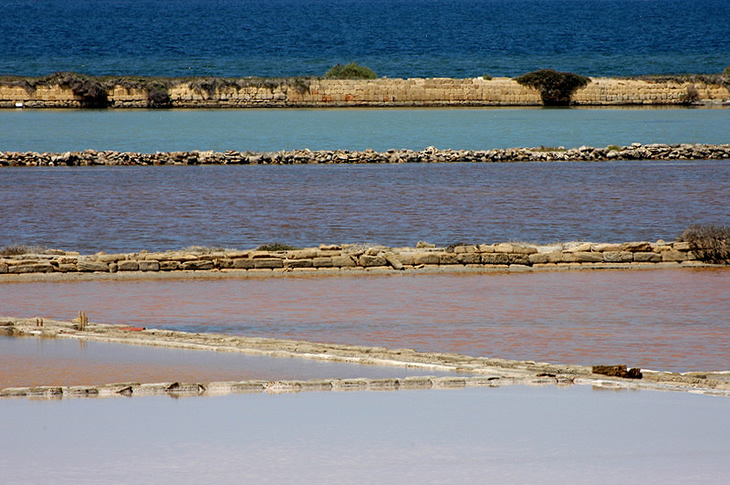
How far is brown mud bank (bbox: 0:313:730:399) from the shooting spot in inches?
340

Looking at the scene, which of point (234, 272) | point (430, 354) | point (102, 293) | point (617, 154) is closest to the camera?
point (430, 354)

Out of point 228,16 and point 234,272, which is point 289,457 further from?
point 228,16

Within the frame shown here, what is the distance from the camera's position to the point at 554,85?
57812mm

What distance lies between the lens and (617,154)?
111ft

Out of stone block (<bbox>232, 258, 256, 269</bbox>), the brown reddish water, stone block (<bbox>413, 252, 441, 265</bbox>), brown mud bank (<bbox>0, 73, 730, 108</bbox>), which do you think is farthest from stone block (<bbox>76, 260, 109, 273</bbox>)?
brown mud bank (<bbox>0, 73, 730, 108</bbox>)

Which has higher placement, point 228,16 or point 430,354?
point 228,16

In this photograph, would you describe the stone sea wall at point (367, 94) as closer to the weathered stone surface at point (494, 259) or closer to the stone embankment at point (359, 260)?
the stone embankment at point (359, 260)

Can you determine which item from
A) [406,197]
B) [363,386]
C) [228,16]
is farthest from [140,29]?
[363,386]

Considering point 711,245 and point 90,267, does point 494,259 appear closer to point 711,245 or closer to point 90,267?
point 711,245

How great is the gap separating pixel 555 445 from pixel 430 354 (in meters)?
2.61

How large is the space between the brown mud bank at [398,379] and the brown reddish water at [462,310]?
555mm

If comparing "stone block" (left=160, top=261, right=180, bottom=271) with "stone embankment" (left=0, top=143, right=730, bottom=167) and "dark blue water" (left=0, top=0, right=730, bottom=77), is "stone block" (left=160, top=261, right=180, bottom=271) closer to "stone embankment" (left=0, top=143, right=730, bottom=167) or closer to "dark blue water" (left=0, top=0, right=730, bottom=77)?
"stone embankment" (left=0, top=143, right=730, bottom=167)

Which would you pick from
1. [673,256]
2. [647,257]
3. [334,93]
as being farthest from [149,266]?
[334,93]

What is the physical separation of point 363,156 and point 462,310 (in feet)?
70.7
